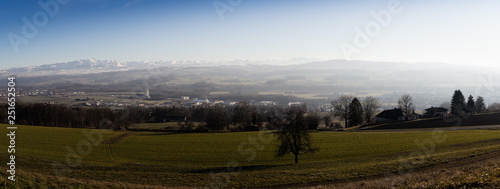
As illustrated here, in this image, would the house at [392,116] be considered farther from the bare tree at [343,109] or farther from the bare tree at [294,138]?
the bare tree at [294,138]

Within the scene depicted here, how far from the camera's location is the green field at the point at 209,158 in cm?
1947

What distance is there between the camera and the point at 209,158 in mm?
29844

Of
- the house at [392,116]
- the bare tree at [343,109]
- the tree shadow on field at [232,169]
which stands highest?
the bare tree at [343,109]

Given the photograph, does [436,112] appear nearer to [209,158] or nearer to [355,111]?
[355,111]

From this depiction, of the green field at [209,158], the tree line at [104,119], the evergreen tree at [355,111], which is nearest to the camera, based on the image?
the green field at [209,158]

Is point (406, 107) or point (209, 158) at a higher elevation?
point (406, 107)

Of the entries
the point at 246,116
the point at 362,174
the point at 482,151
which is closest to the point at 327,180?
the point at 362,174

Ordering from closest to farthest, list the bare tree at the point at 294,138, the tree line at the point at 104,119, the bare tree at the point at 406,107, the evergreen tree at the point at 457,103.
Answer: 1. the bare tree at the point at 294,138
2. the tree line at the point at 104,119
3. the evergreen tree at the point at 457,103
4. the bare tree at the point at 406,107

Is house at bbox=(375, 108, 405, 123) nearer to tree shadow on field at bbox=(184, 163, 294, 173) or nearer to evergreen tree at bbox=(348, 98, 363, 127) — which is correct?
evergreen tree at bbox=(348, 98, 363, 127)

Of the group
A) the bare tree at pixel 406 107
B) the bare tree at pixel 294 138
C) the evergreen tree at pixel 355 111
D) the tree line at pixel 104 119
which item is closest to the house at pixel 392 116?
the bare tree at pixel 406 107

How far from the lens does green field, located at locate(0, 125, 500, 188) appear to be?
19.5 metres

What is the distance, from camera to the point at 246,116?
6825 cm

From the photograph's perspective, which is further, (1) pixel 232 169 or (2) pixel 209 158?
(2) pixel 209 158

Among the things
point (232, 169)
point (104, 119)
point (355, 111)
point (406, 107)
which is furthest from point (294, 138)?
point (406, 107)
